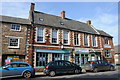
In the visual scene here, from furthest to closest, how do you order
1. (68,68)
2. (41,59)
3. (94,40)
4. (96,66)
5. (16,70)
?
(94,40)
(41,59)
(96,66)
(68,68)
(16,70)

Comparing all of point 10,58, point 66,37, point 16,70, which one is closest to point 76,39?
point 66,37

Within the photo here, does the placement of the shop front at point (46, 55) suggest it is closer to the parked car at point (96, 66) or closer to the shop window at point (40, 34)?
the shop window at point (40, 34)

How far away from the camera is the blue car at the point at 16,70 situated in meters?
9.40

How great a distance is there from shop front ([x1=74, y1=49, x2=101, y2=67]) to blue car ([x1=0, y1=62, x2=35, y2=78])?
33.2 feet

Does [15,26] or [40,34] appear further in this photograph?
[40,34]

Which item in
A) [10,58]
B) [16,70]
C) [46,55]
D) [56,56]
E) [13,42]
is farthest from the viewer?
[56,56]

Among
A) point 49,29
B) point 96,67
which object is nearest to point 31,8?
point 49,29

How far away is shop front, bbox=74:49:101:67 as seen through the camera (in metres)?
18.9

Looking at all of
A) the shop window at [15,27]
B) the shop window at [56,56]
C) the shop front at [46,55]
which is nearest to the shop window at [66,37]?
the shop front at [46,55]

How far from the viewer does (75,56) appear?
61.4ft

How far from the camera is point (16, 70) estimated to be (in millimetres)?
9766

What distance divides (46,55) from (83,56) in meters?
7.07

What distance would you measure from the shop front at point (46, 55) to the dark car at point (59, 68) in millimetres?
4418

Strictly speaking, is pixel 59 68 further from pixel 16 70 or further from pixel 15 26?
pixel 15 26
